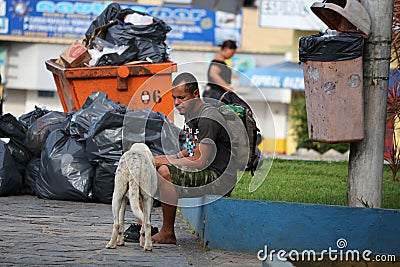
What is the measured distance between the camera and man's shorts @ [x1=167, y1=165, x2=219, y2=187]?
19.7ft

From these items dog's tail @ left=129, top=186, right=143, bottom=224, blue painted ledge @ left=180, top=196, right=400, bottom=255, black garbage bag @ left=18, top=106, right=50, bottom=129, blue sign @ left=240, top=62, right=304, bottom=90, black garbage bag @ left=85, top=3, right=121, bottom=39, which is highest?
black garbage bag @ left=85, top=3, right=121, bottom=39

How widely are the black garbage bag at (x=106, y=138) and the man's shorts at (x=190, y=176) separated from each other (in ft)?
8.29

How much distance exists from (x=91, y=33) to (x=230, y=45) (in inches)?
79.0

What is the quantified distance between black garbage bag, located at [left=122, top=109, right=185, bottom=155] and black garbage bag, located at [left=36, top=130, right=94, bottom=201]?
598 millimetres

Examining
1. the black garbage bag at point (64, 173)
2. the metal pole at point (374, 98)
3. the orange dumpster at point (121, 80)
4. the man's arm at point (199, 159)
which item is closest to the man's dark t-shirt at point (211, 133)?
the man's arm at point (199, 159)

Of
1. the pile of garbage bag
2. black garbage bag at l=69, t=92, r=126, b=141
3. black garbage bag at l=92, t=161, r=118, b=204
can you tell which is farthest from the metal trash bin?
black garbage bag at l=69, t=92, r=126, b=141

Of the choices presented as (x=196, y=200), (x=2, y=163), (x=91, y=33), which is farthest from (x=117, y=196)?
(x=91, y=33)

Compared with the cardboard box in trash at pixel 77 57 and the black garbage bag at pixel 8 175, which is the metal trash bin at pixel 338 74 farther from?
the cardboard box in trash at pixel 77 57

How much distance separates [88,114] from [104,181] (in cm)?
92

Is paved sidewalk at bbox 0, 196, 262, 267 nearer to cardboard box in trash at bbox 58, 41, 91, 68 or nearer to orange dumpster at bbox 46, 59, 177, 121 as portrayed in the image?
orange dumpster at bbox 46, 59, 177, 121

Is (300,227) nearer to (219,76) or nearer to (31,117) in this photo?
(31,117)

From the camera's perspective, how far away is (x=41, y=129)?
9227 millimetres

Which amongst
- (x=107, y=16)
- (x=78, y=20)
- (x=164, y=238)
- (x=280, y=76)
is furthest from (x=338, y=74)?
(x=78, y=20)

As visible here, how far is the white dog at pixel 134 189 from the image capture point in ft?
18.9
